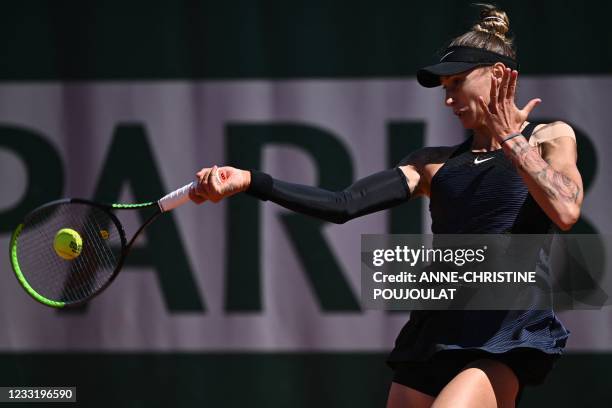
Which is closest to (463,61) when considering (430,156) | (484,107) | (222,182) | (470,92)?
(470,92)

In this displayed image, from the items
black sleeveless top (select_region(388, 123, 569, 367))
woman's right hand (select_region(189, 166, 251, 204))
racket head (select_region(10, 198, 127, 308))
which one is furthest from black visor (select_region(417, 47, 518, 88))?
racket head (select_region(10, 198, 127, 308))

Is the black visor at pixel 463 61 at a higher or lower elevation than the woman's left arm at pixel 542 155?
higher

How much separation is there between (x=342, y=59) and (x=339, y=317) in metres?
1.18

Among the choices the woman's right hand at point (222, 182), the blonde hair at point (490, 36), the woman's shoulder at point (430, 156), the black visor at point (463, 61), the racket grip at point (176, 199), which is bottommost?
the racket grip at point (176, 199)

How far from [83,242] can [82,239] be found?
4 cm

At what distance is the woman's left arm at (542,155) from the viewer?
8.24 feet

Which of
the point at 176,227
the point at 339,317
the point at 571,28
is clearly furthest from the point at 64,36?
the point at 571,28

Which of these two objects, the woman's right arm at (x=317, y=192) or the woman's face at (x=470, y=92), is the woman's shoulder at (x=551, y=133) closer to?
the woman's face at (x=470, y=92)

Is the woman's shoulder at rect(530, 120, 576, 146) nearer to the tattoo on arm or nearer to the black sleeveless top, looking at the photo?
the black sleeveless top

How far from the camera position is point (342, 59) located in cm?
474

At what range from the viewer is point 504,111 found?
2.64 m

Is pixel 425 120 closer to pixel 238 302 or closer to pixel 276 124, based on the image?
pixel 276 124

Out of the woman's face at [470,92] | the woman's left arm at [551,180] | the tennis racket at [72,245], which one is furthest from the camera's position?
the tennis racket at [72,245]

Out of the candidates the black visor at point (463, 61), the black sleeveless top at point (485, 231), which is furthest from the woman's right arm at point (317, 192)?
the black visor at point (463, 61)
